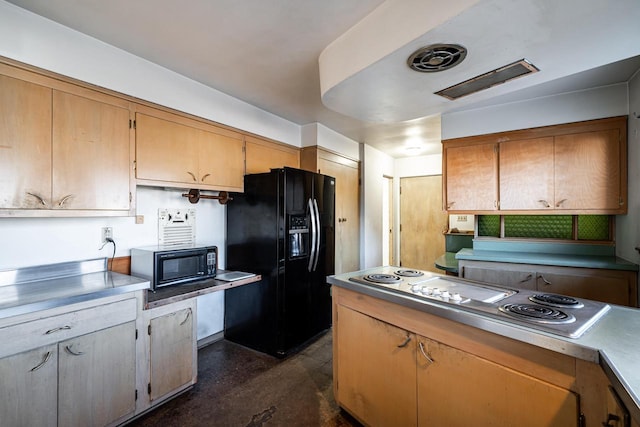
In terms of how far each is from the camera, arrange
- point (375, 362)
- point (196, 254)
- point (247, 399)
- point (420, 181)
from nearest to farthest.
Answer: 1. point (375, 362)
2. point (247, 399)
3. point (196, 254)
4. point (420, 181)

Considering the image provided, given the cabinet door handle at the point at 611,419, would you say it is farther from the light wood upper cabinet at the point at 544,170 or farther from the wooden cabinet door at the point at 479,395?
the light wood upper cabinet at the point at 544,170

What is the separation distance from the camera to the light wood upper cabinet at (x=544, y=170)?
101 inches

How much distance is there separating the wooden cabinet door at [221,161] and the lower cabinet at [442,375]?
1602mm

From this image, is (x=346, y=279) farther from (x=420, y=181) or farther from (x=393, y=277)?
(x=420, y=181)

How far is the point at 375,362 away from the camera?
1649 millimetres

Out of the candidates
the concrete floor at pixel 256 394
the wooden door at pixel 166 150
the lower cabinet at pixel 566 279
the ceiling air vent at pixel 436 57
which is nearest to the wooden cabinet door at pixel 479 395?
the concrete floor at pixel 256 394

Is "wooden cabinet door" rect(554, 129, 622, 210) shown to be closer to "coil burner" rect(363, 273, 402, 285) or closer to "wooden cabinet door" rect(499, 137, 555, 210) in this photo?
"wooden cabinet door" rect(499, 137, 555, 210)

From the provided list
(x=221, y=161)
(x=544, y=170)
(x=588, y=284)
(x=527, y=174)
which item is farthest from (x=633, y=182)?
(x=221, y=161)

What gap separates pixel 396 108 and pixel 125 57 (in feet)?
6.78

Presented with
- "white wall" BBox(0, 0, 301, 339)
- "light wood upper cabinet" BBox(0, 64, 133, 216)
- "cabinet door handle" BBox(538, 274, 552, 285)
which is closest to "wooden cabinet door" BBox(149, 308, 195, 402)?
"white wall" BBox(0, 0, 301, 339)

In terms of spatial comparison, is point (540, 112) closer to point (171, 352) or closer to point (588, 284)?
point (588, 284)

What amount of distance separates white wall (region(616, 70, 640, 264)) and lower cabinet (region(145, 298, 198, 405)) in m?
3.53

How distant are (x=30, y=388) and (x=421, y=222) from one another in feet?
17.9

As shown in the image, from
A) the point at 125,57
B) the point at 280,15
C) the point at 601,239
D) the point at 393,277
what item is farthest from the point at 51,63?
the point at 601,239
